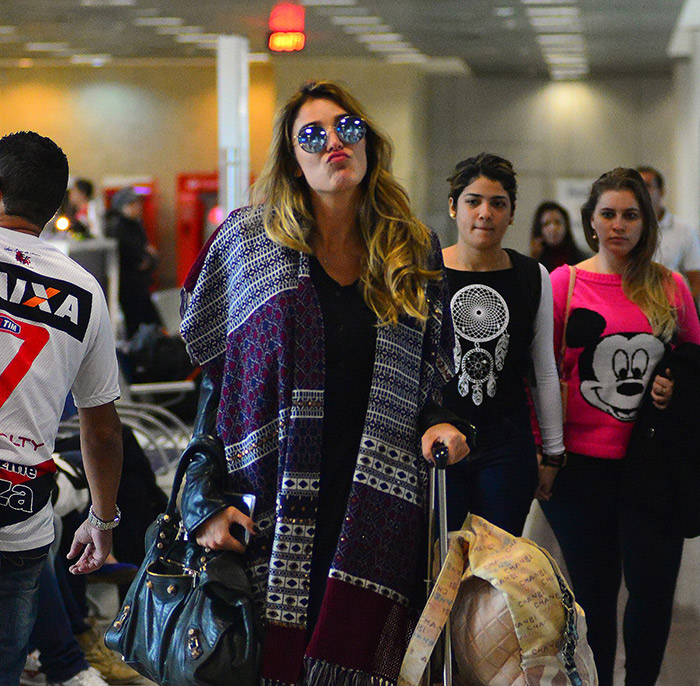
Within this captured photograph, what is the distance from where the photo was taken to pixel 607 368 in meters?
3.10

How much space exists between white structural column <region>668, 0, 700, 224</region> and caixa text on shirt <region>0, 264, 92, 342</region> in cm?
1198

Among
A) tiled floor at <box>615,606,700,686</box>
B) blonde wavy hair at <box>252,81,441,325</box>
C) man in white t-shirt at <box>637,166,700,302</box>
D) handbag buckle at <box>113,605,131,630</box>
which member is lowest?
tiled floor at <box>615,606,700,686</box>

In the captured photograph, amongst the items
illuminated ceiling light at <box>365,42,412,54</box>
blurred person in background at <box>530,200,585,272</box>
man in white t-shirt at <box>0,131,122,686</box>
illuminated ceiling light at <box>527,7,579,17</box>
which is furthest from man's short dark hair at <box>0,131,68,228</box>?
illuminated ceiling light at <box>365,42,412,54</box>

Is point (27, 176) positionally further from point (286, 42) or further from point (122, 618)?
point (286, 42)

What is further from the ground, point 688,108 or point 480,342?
point 688,108

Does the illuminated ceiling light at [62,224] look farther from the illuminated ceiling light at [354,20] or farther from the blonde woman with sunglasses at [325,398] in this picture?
the illuminated ceiling light at [354,20]

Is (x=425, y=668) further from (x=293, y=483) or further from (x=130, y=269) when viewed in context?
(x=130, y=269)

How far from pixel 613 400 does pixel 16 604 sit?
1.80 meters

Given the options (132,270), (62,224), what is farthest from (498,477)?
(132,270)

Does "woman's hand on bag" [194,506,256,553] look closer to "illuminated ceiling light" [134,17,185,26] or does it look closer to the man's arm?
the man's arm

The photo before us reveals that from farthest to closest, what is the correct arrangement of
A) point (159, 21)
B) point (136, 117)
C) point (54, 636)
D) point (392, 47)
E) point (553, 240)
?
point (136, 117) → point (392, 47) → point (159, 21) → point (553, 240) → point (54, 636)

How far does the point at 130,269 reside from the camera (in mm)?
11633

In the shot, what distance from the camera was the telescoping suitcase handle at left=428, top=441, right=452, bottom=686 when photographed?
207 cm

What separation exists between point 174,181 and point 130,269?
7.09 meters
